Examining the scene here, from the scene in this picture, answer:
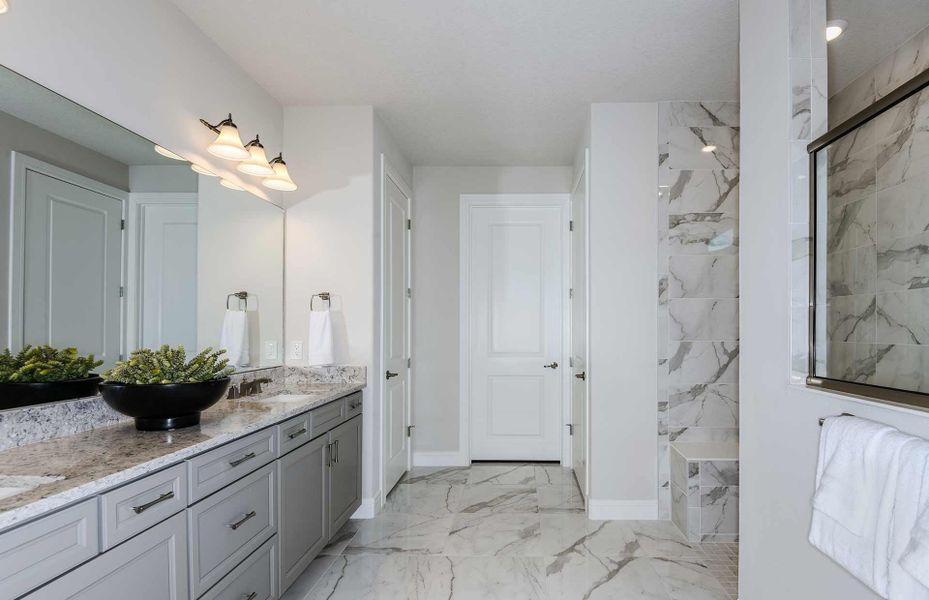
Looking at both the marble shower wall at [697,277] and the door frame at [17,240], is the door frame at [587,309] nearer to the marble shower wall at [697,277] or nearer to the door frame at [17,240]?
the marble shower wall at [697,277]

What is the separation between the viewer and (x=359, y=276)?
3.22 m

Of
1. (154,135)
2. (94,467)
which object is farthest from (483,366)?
(94,467)

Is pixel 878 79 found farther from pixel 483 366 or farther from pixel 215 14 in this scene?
pixel 483 366

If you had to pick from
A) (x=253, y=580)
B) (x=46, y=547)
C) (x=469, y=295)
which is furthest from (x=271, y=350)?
(x=46, y=547)

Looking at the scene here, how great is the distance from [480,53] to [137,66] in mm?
1530

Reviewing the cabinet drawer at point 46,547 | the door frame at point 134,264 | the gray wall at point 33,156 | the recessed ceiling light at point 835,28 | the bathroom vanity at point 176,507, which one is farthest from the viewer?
the door frame at point 134,264

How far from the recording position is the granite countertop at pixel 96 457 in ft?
3.59

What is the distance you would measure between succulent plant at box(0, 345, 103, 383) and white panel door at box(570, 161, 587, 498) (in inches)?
106

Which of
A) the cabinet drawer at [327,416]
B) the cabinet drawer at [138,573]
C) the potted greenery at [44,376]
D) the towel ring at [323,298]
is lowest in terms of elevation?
the cabinet drawer at [138,573]

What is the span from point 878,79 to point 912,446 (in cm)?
156

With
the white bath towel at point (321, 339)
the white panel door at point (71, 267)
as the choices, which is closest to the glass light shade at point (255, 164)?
the white panel door at point (71, 267)

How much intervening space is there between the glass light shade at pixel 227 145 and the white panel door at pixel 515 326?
→ 2447 mm

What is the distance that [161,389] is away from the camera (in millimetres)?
1681

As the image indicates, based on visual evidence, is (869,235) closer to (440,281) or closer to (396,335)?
(396,335)
